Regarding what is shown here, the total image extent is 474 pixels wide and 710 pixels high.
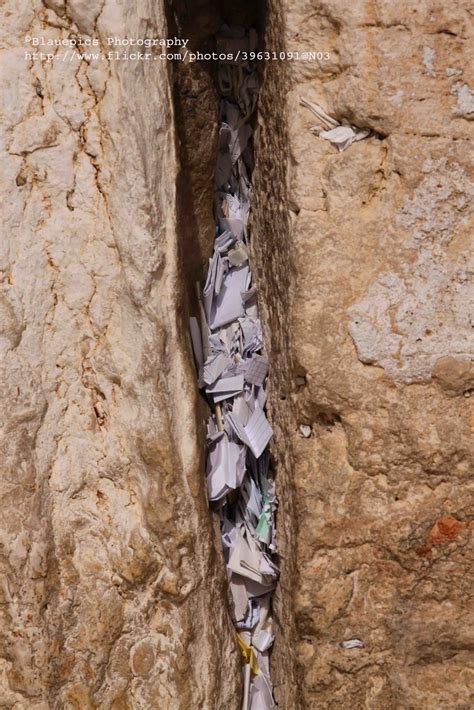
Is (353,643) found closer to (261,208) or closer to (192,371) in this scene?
(192,371)

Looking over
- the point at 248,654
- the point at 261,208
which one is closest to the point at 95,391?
the point at 261,208

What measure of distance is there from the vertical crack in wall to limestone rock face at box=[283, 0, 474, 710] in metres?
0.06

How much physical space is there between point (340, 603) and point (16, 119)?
0.83 m

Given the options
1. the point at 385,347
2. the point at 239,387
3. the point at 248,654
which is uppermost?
the point at 385,347

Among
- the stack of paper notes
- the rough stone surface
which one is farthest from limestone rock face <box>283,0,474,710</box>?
the stack of paper notes

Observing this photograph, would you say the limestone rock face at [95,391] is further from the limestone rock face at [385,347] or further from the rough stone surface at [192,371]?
the limestone rock face at [385,347]

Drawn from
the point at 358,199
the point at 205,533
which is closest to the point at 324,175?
the point at 358,199

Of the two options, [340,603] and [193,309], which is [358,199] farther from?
[340,603]

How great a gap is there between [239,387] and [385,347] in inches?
11.5

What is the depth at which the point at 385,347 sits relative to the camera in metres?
1.38

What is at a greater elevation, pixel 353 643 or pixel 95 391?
pixel 95 391

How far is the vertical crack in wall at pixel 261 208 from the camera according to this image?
1.48 meters

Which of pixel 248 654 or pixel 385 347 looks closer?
pixel 385 347

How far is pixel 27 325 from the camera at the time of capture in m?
1.39
